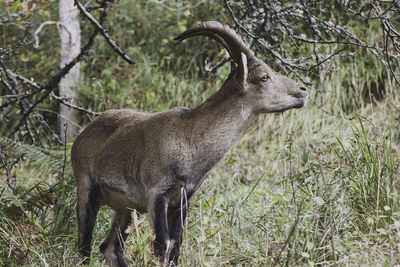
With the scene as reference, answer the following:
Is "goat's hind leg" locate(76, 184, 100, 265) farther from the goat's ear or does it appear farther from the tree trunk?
the tree trunk

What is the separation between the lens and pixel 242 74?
15.9 feet

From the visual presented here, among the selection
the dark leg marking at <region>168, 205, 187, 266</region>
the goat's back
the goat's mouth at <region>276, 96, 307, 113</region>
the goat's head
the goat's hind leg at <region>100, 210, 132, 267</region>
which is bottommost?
the goat's hind leg at <region>100, 210, 132, 267</region>

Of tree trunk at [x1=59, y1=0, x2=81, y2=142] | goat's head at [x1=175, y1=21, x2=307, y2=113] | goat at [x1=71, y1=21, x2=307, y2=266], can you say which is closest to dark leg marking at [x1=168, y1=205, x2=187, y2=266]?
goat at [x1=71, y1=21, x2=307, y2=266]

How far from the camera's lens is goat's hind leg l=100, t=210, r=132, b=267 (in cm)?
526

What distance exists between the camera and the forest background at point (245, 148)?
480 cm

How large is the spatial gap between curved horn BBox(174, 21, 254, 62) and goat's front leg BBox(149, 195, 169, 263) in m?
1.26

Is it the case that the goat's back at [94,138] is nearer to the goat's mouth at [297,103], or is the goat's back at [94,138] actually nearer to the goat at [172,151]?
the goat at [172,151]

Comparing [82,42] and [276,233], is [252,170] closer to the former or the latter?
[276,233]

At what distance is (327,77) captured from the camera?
33.0 ft

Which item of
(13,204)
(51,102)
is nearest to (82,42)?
(51,102)

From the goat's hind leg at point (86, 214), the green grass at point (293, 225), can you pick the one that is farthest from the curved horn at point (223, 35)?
the goat's hind leg at point (86, 214)

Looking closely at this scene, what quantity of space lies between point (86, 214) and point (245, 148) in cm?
486

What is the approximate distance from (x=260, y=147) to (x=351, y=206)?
4.36 m

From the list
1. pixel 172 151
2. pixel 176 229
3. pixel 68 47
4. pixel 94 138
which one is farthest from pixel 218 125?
pixel 68 47
